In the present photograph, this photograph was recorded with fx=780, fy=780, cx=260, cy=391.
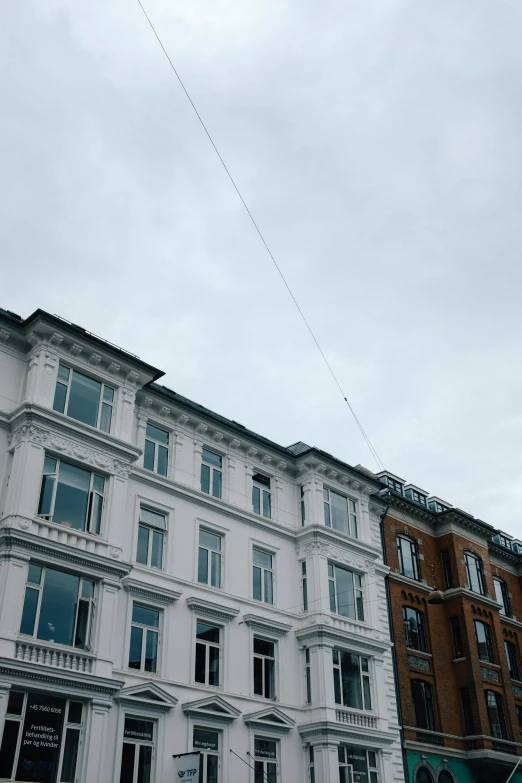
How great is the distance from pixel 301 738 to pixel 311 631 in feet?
12.9

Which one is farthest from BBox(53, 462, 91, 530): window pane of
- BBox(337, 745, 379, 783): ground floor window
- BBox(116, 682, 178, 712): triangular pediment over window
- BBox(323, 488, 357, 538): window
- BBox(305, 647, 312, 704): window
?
BBox(337, 745, 379, 783): ground floor window

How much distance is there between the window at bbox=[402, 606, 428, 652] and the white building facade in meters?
2.27

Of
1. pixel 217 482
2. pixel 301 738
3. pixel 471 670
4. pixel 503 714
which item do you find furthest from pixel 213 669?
pixel 503 714

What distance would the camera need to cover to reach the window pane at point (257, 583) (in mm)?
31250

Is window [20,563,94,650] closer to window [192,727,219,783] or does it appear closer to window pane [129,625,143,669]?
window pane [129,625,143,669]

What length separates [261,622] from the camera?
98.8 ft

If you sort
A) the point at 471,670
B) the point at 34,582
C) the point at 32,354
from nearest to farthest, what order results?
the point at 34,582
the point at 32,354
the point at 471,670

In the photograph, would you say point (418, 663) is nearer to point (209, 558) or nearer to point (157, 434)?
point (209, 558)

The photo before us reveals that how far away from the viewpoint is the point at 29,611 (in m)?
23.0

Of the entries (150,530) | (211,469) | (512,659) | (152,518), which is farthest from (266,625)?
(512,659)

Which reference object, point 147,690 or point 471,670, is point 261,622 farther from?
point 471,670

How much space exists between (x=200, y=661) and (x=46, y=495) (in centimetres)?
837

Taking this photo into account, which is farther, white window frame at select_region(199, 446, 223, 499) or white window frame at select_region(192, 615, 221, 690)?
white window frame at select_region(199, 446, 223, 499)

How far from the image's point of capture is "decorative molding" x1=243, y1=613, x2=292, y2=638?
2984 cm
